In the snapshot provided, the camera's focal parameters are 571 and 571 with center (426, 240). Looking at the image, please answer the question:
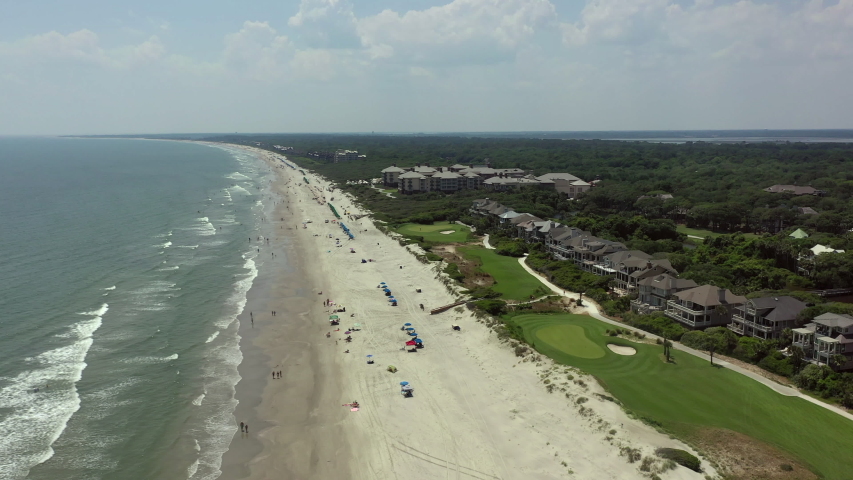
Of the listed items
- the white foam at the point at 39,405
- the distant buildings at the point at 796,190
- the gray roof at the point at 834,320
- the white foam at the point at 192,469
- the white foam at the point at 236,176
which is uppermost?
the gray roof at the point at 834,320

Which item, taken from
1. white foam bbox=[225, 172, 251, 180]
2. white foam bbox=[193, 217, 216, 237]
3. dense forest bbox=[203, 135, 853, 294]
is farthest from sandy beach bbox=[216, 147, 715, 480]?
white foam bbox=[225, 172, 251, 180]

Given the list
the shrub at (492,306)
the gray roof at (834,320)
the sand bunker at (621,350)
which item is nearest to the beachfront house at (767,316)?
the gray roof at (834,320)

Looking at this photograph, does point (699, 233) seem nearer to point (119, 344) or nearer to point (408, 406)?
point (408, 406)

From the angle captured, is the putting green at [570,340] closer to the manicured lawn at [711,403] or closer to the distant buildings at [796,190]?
the manicured lawn at [711,403]

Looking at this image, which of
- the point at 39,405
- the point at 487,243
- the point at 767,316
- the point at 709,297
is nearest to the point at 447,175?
the point at 487,243

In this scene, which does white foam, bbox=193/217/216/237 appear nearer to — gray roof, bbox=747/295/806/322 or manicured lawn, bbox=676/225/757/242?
gray roof, bbox=747/295/806/322

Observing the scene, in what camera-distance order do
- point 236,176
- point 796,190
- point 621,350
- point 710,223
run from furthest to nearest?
point 236,176 < point 796,190 < point 710,223 < point 621,350

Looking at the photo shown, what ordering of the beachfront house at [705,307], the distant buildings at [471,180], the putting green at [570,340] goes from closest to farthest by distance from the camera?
the putting green at [570,340], the beachfront house at [705,307], the distant buildings at [471,180]
